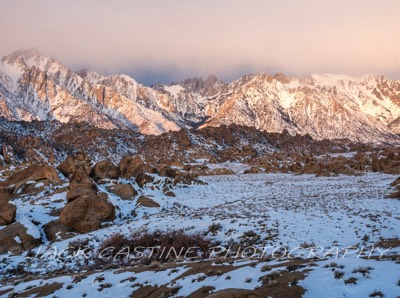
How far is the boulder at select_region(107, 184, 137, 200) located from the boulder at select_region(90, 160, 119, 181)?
9241 millimetres

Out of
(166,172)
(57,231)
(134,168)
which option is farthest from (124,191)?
(166,172)

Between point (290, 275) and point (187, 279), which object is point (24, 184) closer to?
point (187, 279)

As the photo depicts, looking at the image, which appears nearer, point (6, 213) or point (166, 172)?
point (6, 213)

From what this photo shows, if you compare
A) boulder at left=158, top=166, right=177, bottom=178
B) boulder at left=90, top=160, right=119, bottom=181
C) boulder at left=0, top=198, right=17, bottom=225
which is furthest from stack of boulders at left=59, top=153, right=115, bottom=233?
A: boulder at left=158, top=166, right=177, bottom=178

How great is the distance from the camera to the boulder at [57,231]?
2339 centimetres

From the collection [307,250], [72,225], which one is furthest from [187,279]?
[72,225]

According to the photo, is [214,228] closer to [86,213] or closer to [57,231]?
[86,213]

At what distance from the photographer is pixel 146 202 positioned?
34.6 metres

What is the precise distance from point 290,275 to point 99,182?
3572cm

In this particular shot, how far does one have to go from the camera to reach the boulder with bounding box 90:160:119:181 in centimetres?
4764

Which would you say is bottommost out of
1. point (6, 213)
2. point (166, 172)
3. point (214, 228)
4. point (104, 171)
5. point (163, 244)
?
point (166, 172)

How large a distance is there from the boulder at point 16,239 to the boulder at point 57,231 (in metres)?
1.30

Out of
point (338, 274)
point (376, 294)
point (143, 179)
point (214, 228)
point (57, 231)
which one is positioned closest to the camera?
point (376, 294)

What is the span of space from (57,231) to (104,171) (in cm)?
2478
